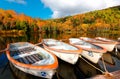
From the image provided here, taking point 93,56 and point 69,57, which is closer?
point 69,57

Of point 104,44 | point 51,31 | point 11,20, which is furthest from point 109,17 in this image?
point 104,44

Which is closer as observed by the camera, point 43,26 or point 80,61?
point 80,61

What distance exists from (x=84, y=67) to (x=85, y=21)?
178 meters

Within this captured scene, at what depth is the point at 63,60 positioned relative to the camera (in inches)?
593

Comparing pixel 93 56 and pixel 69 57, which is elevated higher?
pixel 69 57

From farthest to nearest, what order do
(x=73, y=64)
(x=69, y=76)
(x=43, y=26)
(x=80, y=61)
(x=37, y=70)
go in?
(x=43, y=26) < (x=80, y=61) < (x=73, y=64) < (x=69, y=76) < (x=37, y=70)

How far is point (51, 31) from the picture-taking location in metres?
105

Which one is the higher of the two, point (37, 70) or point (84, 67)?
point (37, 70)

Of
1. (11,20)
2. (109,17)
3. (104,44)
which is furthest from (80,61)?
(109,17)

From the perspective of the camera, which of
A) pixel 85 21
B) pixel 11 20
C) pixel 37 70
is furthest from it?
pixel 85 21

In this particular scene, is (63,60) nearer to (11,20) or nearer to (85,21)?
(11,20)

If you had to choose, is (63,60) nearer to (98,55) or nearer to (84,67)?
(84,67)

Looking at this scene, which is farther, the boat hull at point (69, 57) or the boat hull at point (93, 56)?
the boat hull at point (93, 56)

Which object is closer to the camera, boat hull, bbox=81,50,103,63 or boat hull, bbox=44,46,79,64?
boat hull, bbox=44,46,79,64
